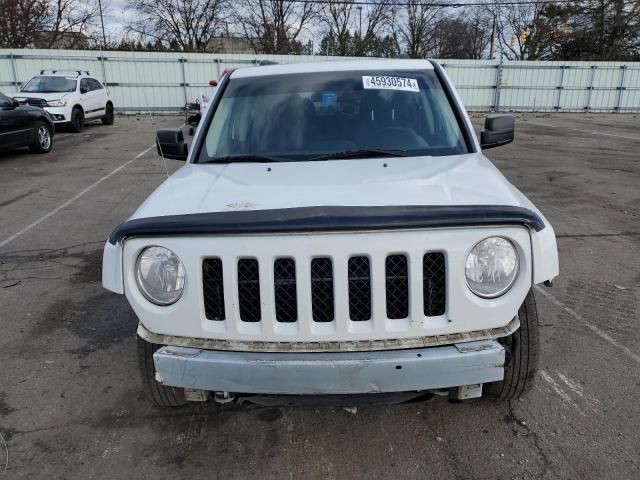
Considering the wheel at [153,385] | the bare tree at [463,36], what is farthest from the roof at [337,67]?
the bare tree at [463,36]

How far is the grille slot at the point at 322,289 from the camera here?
6.85ft

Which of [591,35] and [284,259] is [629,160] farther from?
[591,35]

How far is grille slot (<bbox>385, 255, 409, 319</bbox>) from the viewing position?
2.08 meters

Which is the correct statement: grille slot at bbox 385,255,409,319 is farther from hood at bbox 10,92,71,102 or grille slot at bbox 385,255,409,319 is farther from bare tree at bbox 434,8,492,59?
bare tree at bbox 434,8,492,59

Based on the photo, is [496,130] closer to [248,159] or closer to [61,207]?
[248,159]

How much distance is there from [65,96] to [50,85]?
32.7 inches

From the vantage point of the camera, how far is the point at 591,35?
37281 mm

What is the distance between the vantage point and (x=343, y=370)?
203cm

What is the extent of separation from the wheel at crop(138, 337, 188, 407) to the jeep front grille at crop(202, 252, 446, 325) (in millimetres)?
496

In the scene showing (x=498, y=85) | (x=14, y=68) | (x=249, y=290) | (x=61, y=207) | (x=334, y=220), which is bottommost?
(x=61, y=207)

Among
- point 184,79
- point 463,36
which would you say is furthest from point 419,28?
point 184,79

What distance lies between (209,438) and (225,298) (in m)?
0.99

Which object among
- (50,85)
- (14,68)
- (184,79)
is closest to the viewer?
(50,85)

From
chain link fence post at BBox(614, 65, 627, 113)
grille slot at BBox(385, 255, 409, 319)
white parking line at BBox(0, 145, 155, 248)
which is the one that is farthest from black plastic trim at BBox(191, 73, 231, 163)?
chain link fence post at BBox(614, 65, 627, 113)
